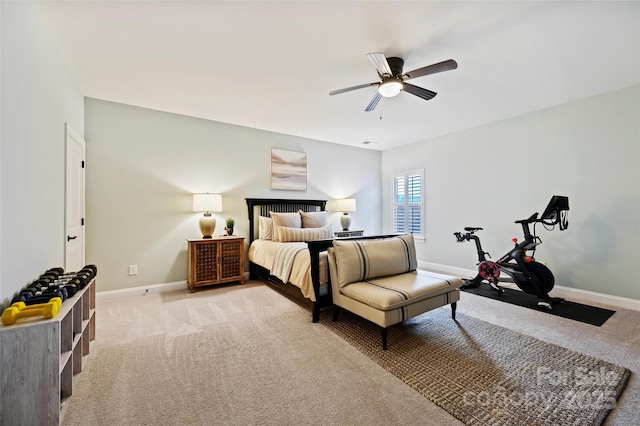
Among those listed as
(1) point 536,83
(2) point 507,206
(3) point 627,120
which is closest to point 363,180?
(2) point 507,206

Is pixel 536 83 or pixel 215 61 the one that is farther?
pixel 536 83

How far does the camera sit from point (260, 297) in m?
3.60

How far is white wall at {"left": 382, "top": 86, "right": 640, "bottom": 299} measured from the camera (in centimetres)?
323

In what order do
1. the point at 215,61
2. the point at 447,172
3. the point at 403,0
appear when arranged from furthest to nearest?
1. the point at 447,172
2. the point at 215,61
3. the point at 403,0

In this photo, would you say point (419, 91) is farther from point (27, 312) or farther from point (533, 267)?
point (27, 312)

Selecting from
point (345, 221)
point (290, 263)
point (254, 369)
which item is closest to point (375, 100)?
point (290, 263)

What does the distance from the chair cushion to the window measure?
3.02 metres

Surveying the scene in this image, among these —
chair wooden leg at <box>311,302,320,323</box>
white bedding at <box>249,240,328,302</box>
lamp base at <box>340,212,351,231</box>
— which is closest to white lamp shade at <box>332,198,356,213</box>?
lamp base at <box>340,212,351,231</box>

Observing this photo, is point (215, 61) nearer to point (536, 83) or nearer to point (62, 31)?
point (62, 31)

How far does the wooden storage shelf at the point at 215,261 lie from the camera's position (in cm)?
382

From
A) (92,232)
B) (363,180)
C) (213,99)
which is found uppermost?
(213,99)

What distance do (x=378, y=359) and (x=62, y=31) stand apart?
3657 millimetres

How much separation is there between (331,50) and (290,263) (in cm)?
228

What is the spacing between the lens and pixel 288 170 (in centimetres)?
506
